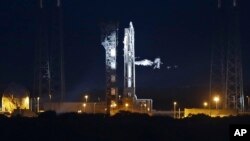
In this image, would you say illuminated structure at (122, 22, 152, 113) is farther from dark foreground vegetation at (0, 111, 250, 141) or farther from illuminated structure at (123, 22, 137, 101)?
dark foreground vegetation at (0, 111, 250, 141)

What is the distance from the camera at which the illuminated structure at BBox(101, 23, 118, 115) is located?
75000 millimetres

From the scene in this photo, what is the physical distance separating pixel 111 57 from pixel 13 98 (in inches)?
554

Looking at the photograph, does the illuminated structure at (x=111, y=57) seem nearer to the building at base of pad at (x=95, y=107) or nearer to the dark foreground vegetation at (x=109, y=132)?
the building at base of pad at (x=95, y=107)

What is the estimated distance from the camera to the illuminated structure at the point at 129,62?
7775cm

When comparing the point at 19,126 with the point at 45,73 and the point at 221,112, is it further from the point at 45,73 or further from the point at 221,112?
the point at 45,73

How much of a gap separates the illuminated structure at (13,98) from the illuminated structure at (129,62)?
48.3 feet

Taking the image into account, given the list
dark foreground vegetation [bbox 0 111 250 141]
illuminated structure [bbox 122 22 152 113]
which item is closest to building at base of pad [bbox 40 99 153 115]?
illuminated structure [bbox 122 22 152 113]

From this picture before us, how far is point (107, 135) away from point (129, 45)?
45879 mm

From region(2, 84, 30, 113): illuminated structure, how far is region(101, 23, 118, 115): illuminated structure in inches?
432

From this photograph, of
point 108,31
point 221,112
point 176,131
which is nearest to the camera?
point 176,131

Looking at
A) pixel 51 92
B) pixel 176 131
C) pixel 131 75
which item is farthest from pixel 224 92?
pixel 176 131

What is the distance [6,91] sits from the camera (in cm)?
7006

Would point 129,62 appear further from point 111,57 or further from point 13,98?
point 13,98

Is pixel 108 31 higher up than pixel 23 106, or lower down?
higher up
